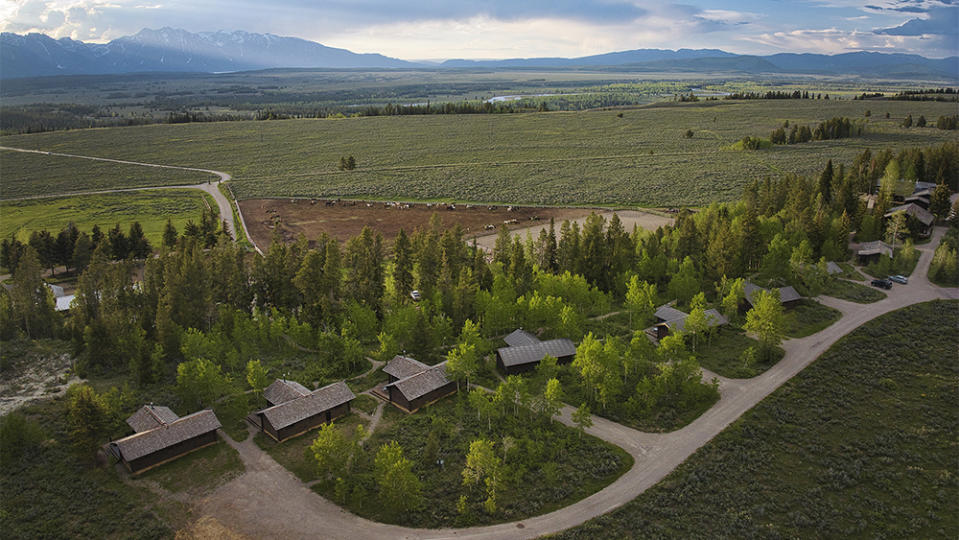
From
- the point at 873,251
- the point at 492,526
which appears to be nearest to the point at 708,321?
the point at 492,526

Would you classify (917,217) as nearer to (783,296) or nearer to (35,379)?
(783,296)

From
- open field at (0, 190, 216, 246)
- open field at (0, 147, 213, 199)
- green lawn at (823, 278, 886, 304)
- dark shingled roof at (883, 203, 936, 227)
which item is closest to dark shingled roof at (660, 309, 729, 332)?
green lawn at (823, 278, 886, 304)

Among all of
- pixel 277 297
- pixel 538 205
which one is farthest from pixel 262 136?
pixel 277 297

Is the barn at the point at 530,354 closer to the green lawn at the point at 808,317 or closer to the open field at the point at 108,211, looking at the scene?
the green lawn at the point at 808,317

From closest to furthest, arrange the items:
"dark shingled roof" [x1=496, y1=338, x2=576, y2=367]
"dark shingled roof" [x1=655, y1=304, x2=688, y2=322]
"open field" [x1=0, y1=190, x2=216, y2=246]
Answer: "dark shingled roof" [x1=496, y1=338, x2=576, y2=367], "dark shingled roof" [x1=655, y1=304, x2=688, y2=322], "open field" [x1=0, y1=190, x2=216, y2=246]

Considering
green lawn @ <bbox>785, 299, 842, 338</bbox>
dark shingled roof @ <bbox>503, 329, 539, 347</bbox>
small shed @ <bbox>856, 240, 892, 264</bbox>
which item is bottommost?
dark shingled roof @ <bbox>503, 329, 539, 347</bbox>

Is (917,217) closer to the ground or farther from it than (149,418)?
farther from it

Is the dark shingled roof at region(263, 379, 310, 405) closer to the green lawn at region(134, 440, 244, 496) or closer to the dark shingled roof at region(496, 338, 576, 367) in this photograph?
the green lawn at region(134, 440, 244, 496)
